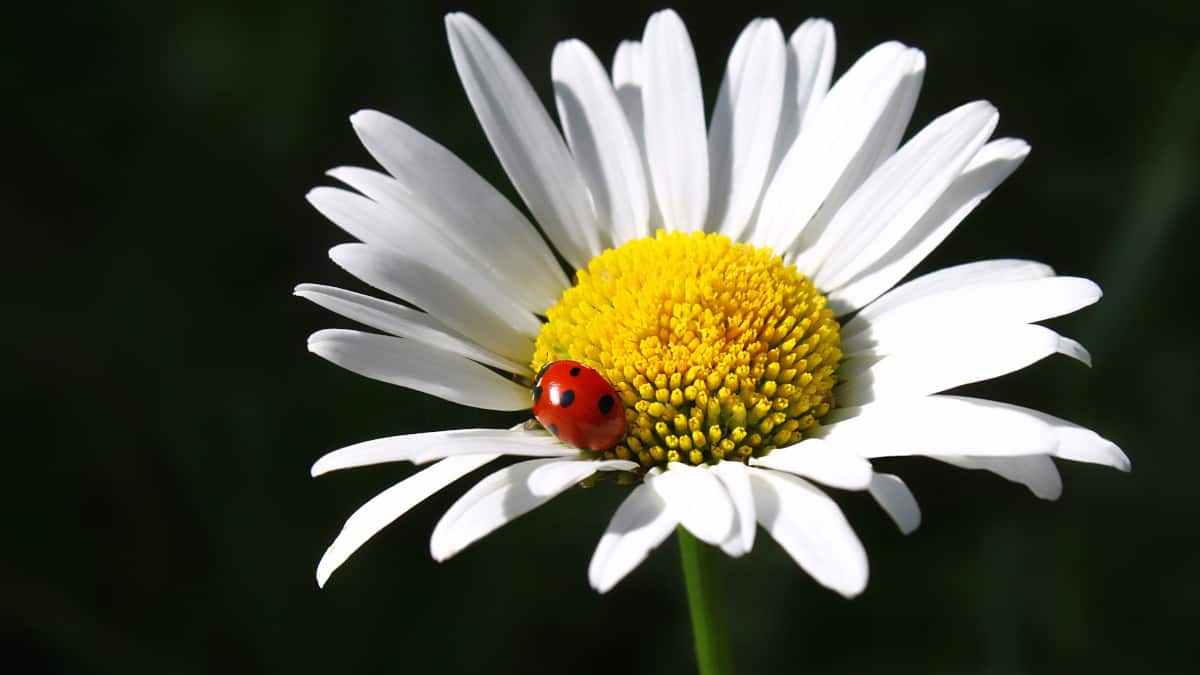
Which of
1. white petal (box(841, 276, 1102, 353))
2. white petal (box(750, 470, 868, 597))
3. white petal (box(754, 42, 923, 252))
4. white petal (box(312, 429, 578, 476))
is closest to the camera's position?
white petal (box(750, 470, 868, 597))

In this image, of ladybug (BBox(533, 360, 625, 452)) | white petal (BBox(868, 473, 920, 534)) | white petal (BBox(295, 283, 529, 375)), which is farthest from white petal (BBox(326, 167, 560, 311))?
white petal (BBox(868, 473, 920, 534))

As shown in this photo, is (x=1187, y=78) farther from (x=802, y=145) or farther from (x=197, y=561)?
(x=197, y=561)

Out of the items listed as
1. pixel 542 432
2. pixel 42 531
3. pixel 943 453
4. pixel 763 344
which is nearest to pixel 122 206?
pixel 42 531

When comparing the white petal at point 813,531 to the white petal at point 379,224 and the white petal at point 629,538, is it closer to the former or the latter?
the white petal at point 629,538

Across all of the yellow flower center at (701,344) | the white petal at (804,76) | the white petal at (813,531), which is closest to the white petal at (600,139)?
the yellow flower center at (701,344)

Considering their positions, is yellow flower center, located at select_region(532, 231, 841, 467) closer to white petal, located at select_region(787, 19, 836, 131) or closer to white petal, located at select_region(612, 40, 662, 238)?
white petal, located at select_region(612, 40, 662, 238)
